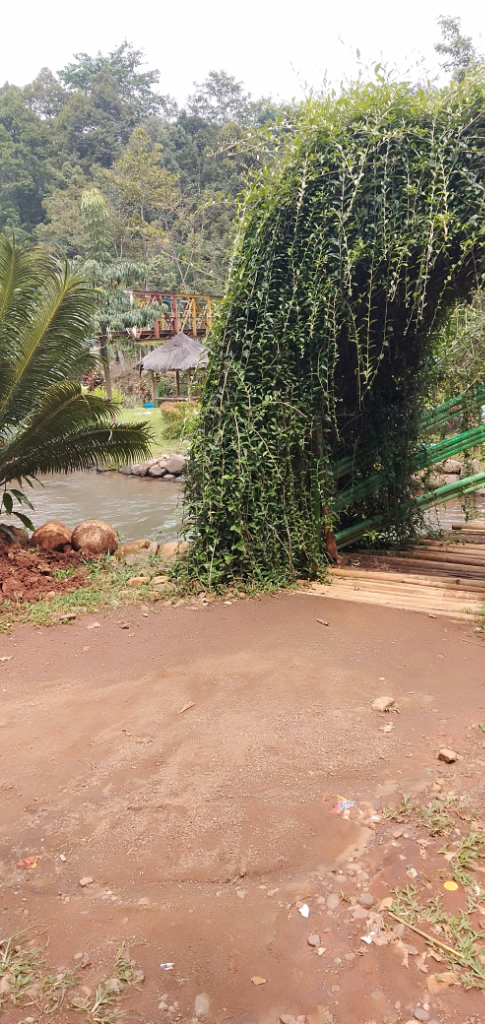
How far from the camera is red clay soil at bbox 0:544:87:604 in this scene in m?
5.59

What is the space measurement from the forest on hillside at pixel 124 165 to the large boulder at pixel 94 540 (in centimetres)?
1607

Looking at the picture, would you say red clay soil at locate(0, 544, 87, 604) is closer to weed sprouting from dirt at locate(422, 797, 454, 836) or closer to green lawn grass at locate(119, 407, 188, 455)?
weed sprouting from dirt at locate(422, 797, 454, 836)

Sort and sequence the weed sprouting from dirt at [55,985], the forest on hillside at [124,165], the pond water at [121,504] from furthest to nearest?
1. the forest on hillside at [124,165]
2. the pond water at [121,504]
3. the weed sprouting from dirt at [55,985]

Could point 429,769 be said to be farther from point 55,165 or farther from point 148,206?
point 55,165

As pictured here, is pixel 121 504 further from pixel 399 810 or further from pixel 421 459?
pixel 399 810

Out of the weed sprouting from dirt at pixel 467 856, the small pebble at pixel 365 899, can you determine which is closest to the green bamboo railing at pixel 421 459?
the weed sprouting from dirt at pixel 467 856

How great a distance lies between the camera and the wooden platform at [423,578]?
4.80 metres

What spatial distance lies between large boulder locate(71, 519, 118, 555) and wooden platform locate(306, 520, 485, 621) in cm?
250

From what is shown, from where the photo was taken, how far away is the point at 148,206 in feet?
120

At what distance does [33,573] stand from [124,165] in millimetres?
33748

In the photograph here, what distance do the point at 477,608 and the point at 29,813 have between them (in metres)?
3.28

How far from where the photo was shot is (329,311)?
4758mm

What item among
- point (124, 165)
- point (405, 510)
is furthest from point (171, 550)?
point (124, 165)

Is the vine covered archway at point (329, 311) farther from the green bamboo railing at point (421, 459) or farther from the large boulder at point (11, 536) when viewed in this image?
the large boulder at point (11, 536)
